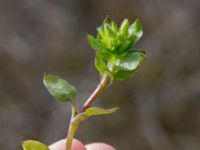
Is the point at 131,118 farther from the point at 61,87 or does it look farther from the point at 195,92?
the point at 61,87

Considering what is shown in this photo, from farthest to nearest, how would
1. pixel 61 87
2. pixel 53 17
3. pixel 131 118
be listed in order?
pixel 53 17
pixel 131 118
pixel 61 87

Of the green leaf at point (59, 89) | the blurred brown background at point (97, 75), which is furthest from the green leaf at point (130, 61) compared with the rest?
the blurred brown background at point (97, 75)

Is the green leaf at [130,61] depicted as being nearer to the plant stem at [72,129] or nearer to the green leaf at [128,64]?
the green leaf at [128,64]

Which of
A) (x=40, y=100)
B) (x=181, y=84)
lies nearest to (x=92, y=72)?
(x=40, y=100)

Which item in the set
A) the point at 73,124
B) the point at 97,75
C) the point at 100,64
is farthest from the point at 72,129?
the point at 97,75

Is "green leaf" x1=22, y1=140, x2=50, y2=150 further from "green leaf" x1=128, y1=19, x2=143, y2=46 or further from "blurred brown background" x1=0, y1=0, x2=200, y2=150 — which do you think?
"blurred brown background" x1=0, y1=0, x2=200, y2=150

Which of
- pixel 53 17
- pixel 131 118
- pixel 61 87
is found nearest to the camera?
pixel 61 87

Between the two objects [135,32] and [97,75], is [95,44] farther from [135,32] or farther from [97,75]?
[97,75]
